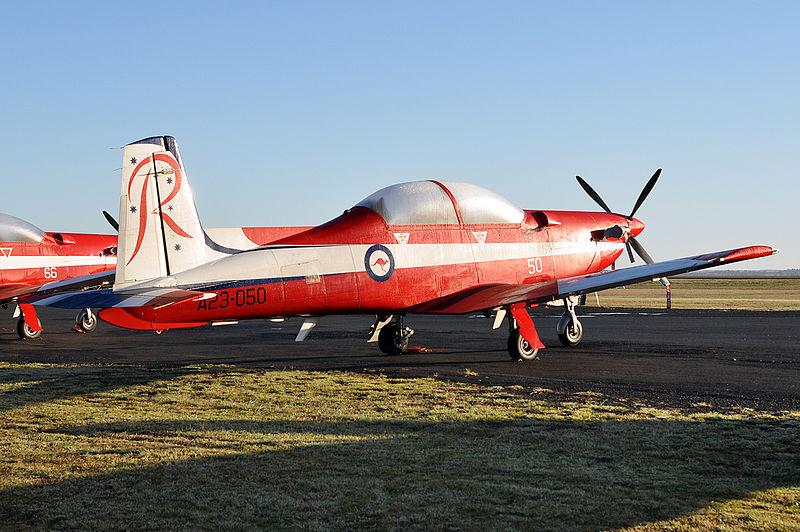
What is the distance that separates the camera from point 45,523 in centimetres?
520

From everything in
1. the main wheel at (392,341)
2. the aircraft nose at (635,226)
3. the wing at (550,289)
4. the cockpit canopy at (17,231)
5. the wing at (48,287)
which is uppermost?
the cockpit canopy at (17,231)

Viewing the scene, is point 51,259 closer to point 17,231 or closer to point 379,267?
point 17,231

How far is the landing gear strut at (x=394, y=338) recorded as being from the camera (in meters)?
16.8

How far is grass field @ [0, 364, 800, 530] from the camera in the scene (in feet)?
17.6

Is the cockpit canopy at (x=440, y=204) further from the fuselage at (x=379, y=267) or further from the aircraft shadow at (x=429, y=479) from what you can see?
the aircraft shadow at (x=429, y=479)

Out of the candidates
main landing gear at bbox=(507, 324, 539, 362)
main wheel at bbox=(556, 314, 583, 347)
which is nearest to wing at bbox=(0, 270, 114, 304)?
main landing gear at bbox=(507, 324, 539, 362)

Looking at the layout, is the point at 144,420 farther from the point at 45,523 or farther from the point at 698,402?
the point at 698,402

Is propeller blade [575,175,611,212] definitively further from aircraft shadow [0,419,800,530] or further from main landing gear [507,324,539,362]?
aircraft shadow [0,419,800,530]

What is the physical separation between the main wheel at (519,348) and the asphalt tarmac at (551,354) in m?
0.26

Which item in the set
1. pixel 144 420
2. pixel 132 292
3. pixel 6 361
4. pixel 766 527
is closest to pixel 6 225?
pixel 6 361

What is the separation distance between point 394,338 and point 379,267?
292 cm

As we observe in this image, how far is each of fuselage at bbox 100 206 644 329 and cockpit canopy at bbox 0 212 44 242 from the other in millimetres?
13685

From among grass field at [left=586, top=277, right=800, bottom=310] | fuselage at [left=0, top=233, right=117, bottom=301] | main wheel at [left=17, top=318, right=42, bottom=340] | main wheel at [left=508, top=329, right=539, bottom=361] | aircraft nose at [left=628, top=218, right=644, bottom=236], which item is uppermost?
fuselage at [left=0, top=233, right=117, bottom=301]

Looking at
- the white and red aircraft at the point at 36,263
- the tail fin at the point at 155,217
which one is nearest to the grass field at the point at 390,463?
the tail fin at the point at 155,217
